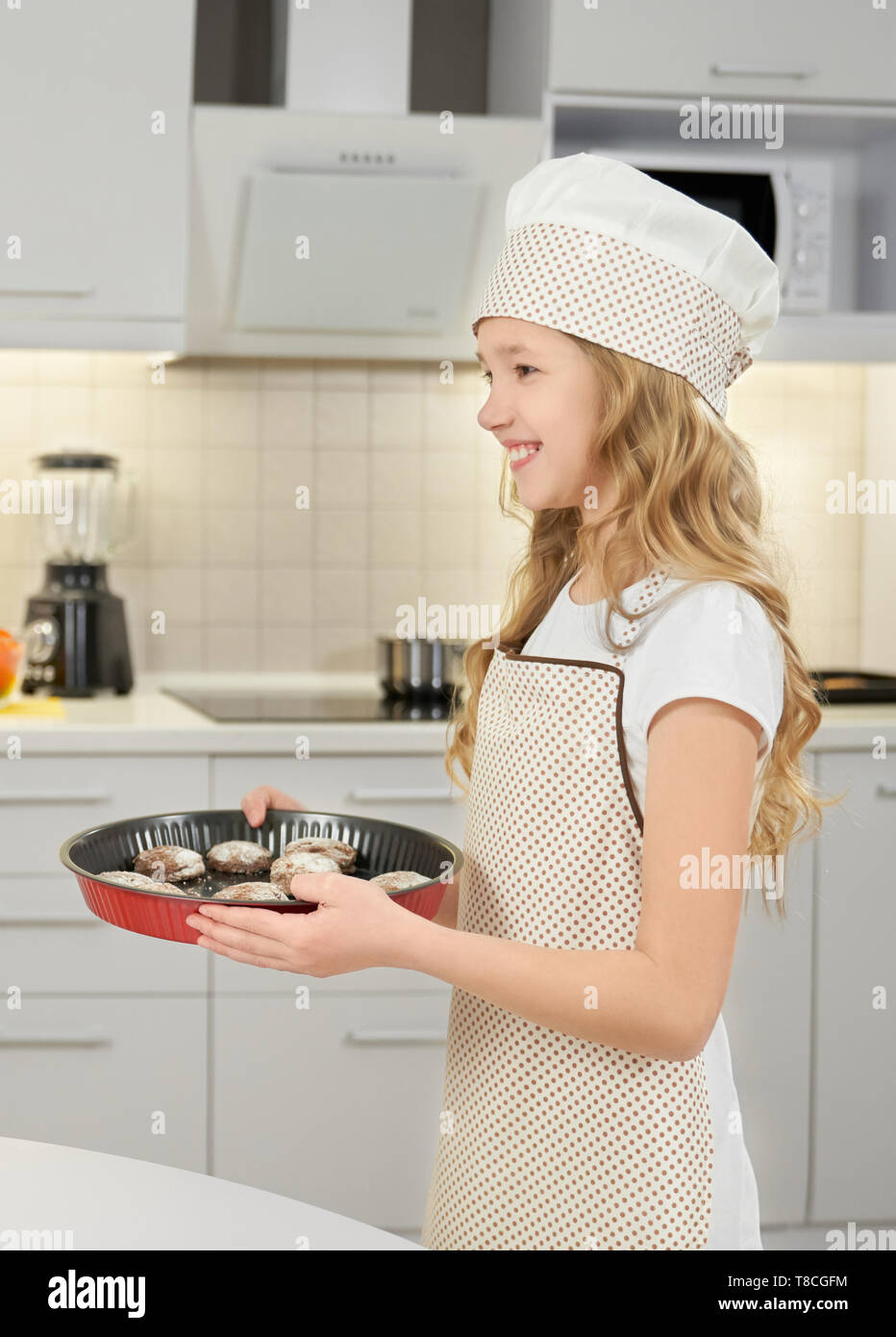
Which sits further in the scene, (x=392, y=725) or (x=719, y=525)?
(x=392, y=725)

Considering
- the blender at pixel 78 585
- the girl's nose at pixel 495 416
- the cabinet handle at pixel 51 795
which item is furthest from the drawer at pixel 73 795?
the girl's nose at pixel 495 416

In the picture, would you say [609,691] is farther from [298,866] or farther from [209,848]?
[209,848]

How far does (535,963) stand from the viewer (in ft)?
2.82

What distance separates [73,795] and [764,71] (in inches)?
60.8

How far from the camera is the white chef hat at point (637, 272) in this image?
3.10 ft

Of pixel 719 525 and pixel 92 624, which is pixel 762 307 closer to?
pixel 719 525

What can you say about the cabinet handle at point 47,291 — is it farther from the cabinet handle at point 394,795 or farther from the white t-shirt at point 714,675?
the white t-shirt at point 714,675

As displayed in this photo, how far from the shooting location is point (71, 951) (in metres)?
1.88

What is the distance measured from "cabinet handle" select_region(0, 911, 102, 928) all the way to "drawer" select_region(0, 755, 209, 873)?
0.19ft

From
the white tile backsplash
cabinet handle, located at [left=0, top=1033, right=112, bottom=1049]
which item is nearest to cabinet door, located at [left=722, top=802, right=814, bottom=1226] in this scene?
the white tile backsplash

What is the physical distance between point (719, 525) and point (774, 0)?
4.96ft

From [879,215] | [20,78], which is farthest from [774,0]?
[20,78]

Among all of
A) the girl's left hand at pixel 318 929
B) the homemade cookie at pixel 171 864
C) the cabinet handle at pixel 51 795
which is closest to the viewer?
the girl's left hand at pixel 318 929

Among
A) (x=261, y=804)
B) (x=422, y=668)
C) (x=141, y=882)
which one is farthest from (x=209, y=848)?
(x=422, y=668)
